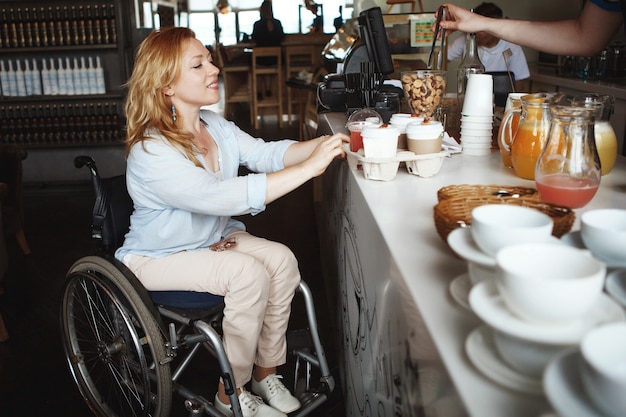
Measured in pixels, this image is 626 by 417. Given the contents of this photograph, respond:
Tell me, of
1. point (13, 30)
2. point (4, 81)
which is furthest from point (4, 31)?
point (4, 81)

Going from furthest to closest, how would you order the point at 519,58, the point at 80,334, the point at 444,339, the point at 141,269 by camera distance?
the point at 519,58, the point at 80,334, the point at 141,269, the point at 444,339

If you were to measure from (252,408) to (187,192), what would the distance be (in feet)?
2.32

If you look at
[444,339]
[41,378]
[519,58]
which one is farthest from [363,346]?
[519,58]

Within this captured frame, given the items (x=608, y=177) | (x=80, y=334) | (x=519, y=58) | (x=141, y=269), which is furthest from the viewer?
(x=519, y=58)

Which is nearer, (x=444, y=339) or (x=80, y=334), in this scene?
(x=444, y=339)

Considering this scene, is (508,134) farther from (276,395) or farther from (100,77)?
(100,77)

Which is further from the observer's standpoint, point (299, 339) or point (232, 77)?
point (232, 77)

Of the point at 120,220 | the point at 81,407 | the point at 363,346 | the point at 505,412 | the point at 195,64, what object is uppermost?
the point at 195,64

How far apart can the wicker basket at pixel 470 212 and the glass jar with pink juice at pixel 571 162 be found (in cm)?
13

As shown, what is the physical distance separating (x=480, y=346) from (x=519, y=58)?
13.1 ft

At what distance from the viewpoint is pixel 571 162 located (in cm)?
115

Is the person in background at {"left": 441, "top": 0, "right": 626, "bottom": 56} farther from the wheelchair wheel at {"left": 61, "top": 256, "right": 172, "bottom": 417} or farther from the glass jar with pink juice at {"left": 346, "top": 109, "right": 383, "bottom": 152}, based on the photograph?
the wheelchair wheel at {"left": 61, "top": 256, "right": 172, "bottom": 417}

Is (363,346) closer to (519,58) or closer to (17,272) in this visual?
(17,272)

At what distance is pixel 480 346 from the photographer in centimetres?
66
